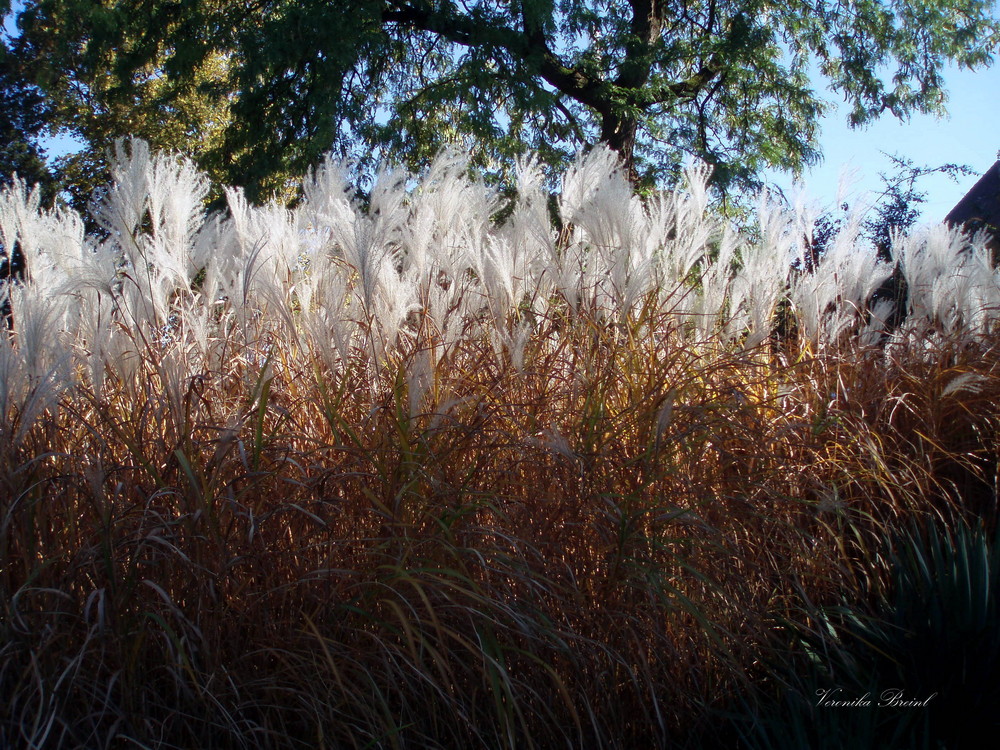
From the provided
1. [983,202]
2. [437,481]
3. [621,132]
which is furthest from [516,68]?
[437,481]

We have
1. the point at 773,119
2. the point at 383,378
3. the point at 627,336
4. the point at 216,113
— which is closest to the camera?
the point at 383,378

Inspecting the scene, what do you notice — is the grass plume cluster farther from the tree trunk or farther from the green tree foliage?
the green tree foliage

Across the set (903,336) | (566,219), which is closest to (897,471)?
(903,336)

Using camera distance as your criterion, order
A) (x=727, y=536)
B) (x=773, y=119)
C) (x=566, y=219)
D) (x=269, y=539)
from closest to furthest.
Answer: (x=269, y=539) < (x=727, y=536) < (x=566, y=219) < (x=773, y=119)

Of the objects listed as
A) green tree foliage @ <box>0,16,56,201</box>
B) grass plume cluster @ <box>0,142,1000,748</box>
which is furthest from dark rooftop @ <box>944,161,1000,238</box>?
green tree foliage @ <box>0,16,56,201</box>

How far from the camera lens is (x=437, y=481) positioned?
223 cm

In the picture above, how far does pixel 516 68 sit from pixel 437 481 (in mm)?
10265

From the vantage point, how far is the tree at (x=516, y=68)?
11.0 metres

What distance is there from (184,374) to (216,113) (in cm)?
1530

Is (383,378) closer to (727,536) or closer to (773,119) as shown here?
(727,536)

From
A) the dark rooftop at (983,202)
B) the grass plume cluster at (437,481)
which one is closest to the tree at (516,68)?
the dark rooftop at (983,202)

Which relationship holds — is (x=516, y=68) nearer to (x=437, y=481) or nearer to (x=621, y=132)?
(x=621, y=132)

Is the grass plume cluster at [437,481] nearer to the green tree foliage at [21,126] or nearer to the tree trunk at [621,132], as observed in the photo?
the tree trunk at [621,132]

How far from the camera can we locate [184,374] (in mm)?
2605
